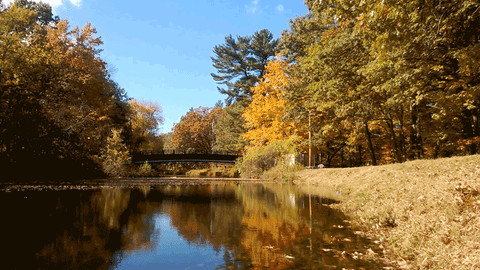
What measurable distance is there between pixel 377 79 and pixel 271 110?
1354 cm

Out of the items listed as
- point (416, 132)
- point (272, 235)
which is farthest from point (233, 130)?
point (272, 235)

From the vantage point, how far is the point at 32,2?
4734 cm

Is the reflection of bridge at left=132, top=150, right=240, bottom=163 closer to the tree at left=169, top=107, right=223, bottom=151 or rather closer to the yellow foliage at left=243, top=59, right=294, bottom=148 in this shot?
the yellow foliage at left=243, top=59, right=294, bottom=148

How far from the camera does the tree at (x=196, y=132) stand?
66.4 meters

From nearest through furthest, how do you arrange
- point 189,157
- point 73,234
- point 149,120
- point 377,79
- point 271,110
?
point 73,234
point 377,79
point 271,110
point 189,157
point 149,120

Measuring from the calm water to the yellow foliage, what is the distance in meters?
20.1

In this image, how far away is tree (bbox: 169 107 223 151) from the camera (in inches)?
2613

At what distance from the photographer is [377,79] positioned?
16.7m

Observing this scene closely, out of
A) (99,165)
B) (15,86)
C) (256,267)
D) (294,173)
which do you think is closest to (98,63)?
(99,165)

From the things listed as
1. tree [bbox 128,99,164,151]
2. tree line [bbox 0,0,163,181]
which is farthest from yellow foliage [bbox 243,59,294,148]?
tree [bbox 128,99,164,151]

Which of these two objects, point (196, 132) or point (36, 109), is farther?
point (196, 132)

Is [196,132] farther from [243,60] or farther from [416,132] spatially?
[416,132]

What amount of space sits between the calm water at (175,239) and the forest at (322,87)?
440 centimetres

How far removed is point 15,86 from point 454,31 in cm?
1709
